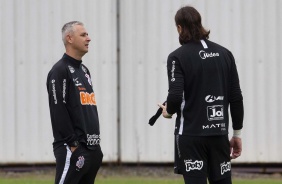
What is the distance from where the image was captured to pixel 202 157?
23.7 ft

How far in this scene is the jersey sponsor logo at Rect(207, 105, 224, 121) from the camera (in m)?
7.23

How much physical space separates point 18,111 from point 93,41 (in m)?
1.72

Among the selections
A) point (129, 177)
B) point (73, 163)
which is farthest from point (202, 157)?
point (129, 177)

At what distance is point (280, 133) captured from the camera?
1426 centimetres

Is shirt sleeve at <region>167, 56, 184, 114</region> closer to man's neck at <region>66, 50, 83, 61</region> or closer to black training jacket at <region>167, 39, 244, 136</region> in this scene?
black training jacket at <region>167, 39, 244, 136</region>

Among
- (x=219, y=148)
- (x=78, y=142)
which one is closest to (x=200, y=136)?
(x=219, y=148)

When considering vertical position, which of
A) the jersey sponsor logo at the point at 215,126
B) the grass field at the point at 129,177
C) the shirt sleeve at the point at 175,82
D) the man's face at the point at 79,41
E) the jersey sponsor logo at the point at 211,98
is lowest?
the grass field at the point at 129,177

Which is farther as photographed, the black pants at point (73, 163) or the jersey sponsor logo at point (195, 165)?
the black pants at point (73, 163)

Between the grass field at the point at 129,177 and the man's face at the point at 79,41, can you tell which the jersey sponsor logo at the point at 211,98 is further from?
the grass field at the point at 129,177

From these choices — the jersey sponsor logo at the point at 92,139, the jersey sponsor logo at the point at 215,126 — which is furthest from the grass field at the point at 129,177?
the jersey sponsor logo at the point at 215,126

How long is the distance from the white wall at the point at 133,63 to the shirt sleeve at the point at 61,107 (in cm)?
657

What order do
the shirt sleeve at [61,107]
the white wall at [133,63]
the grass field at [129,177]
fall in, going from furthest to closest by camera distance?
the white wall at [133,63] < the grass field at [129,177] < the shirt sleeve at [61,107]

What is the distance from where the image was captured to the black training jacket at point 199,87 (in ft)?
23.5

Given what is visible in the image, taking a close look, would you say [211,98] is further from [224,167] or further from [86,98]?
[86,98]
